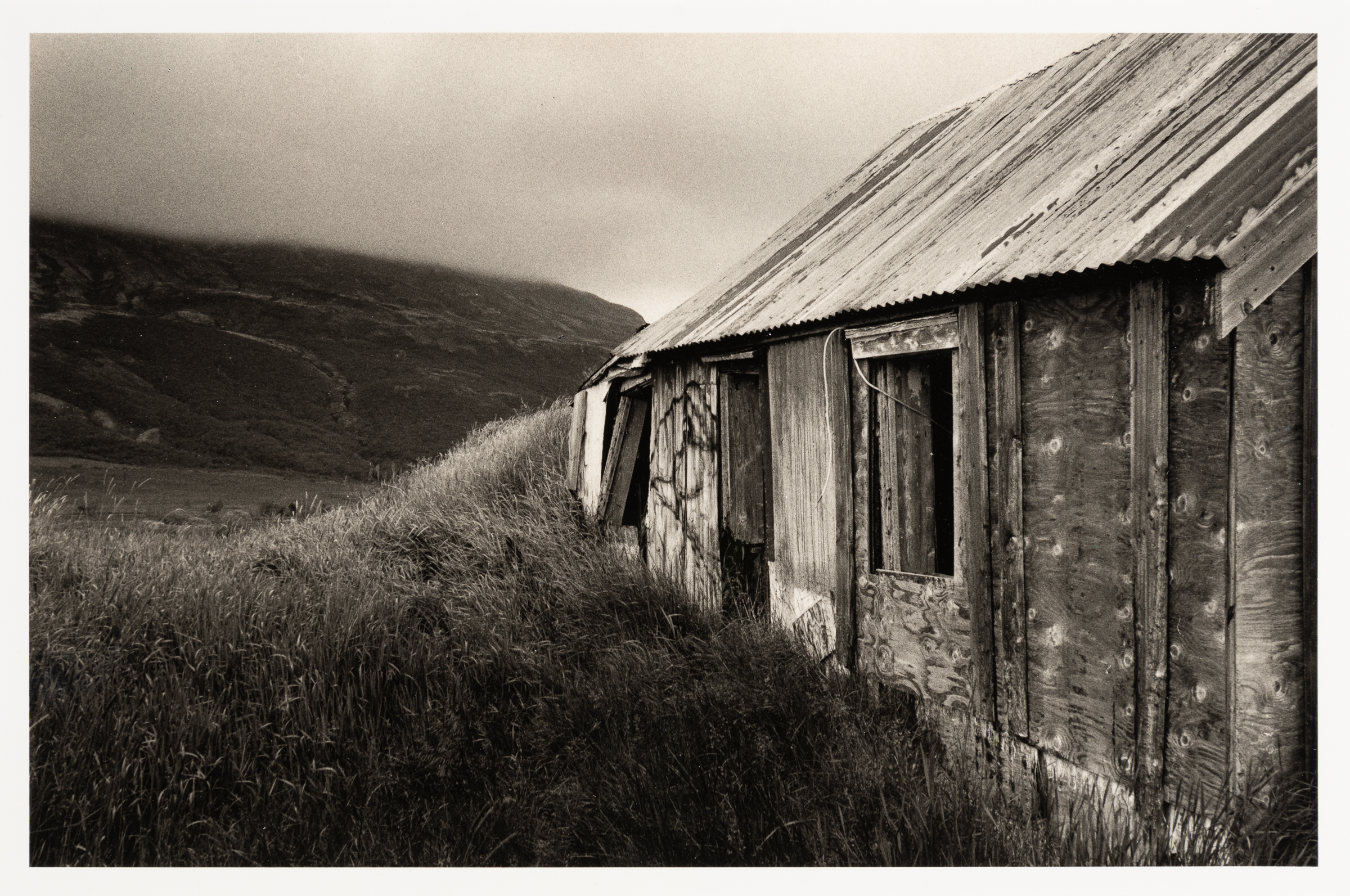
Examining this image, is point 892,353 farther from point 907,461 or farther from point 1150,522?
point 1150,522

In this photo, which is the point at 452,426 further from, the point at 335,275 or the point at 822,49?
the point at 822,49

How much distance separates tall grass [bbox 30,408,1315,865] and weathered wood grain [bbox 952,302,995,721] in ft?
1.43

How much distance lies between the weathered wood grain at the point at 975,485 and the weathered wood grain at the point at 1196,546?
0.78 metres

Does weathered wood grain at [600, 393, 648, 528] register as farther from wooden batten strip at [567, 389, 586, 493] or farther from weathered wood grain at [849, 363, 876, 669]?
weathered wood grain at [849, 363, 876, 669]

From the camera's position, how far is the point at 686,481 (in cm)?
646

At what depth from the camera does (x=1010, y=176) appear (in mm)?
4504

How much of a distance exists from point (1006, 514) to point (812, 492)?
1.52 m

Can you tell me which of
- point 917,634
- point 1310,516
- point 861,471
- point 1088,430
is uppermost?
point 1088,430

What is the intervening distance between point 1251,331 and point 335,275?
147 ft

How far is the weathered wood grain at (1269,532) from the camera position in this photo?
2.58 m

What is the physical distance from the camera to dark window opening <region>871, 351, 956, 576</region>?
4.04 meters

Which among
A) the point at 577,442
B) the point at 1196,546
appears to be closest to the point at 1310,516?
the point at 1196,546

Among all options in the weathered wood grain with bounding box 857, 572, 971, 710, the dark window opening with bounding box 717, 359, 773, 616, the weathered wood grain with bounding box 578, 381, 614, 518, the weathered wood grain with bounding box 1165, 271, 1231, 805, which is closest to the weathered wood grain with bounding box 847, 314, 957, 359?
the weathered wood grain with bounding box 1165, 271, 1231, 805

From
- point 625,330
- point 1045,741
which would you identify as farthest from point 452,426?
point 625,330
